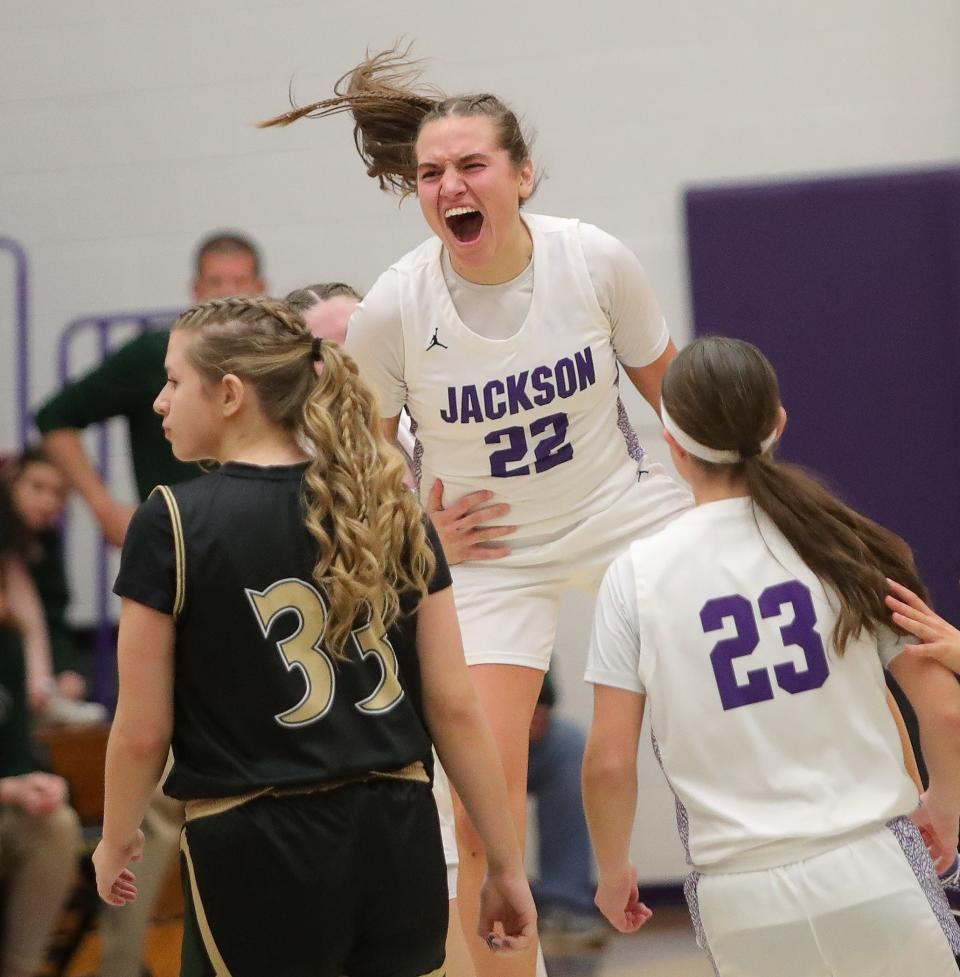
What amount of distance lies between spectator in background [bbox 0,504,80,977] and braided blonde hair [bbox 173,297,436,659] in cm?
206

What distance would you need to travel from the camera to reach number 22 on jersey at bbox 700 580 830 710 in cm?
195

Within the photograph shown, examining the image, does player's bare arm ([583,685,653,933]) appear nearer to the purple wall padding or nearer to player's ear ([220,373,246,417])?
player's ear ([220,373,246,417])

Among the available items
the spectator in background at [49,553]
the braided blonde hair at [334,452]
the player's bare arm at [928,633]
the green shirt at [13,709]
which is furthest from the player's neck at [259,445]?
the spectator in background at [49,553]

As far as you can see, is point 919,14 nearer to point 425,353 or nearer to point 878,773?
point 425,353

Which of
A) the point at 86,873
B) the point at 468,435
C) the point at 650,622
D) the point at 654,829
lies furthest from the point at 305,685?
the point at 654,829

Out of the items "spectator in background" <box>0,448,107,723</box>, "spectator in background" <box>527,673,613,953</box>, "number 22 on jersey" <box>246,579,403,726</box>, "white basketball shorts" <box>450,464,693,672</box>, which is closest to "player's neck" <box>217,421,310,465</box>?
"number 22 on jersey" <box>246,579,403,726</box>

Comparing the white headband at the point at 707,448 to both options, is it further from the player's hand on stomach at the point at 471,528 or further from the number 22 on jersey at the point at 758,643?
the player's hand on stomach at the point at 471,528

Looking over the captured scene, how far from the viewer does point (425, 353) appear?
294 centimetres

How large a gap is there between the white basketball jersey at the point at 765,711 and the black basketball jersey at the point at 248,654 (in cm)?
42

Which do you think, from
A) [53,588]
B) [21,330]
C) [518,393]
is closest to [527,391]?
[518,393]

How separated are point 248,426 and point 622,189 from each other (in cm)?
390

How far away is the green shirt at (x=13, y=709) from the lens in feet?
12.2

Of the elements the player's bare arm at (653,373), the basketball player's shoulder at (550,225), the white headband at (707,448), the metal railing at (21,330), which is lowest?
the metal railing at (21,330)

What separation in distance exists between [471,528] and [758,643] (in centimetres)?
114
